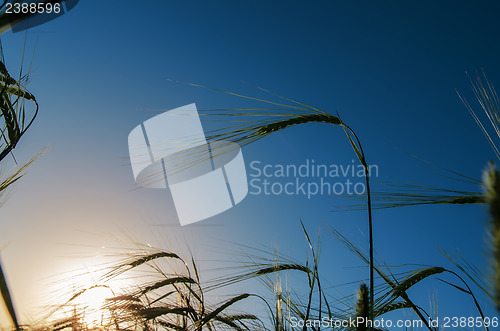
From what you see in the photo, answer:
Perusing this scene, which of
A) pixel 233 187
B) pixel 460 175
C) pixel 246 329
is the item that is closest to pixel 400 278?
pixel 460 175

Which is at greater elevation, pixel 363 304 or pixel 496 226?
pixel 496 226

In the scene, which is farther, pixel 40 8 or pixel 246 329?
pixel 246 329

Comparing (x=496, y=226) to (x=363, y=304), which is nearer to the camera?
(x=496, y=226)

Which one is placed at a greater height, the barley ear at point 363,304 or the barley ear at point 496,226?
the barley ear at point 496,226

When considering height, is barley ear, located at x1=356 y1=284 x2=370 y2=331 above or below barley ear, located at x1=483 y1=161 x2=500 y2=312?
below

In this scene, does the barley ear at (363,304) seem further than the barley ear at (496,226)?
Yes

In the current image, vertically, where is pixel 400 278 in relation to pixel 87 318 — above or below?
Result: above

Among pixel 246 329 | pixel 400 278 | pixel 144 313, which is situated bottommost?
pixel 246 329

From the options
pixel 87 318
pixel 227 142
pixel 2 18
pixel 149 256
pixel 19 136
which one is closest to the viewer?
pixel 2 18

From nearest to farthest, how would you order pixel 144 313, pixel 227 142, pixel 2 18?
pixel 2 18 → pixel 227 142 → pixel 144 313

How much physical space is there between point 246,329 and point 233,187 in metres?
1.16

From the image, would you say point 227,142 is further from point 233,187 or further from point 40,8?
point 233,187

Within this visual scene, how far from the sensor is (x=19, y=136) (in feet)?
3.63

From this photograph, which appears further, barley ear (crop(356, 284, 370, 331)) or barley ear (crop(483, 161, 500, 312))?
barley ear (crop(356, 284, 370, 331))
